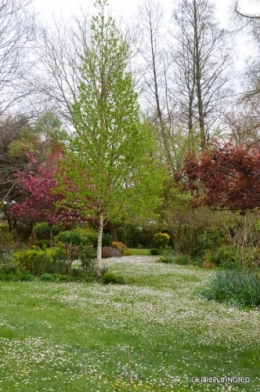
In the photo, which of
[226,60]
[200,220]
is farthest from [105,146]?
[226,60]

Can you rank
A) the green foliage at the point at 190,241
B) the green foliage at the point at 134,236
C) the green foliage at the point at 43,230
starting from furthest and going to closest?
the green foliage at the point at 134,236, the green foliage at the point at 43,230, the green foliage at the point at 190,241

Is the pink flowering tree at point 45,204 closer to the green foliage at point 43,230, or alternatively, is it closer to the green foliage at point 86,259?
the green foliage at point 43,230

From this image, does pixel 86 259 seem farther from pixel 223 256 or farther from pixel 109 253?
pixel 109 253

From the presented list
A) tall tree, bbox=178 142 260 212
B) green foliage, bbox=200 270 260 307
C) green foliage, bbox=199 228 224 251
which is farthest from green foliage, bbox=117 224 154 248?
tall tree, bbox=178 142 260 212

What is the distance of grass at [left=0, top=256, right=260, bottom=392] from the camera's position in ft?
16.2

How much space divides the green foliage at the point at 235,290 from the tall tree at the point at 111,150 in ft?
13.8

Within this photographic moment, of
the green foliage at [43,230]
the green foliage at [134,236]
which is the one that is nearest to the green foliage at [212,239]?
the green foliage at [134,236]

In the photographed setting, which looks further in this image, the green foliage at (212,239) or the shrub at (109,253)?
the shrub at (109,253)

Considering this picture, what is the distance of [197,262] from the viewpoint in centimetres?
1845

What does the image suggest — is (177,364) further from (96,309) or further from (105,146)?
(105,146)

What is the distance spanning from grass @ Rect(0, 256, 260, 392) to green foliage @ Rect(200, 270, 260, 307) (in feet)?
1.82

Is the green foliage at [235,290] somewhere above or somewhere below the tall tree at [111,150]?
below

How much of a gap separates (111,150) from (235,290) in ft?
20.5

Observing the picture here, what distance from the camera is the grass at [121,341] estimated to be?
16.2ft
